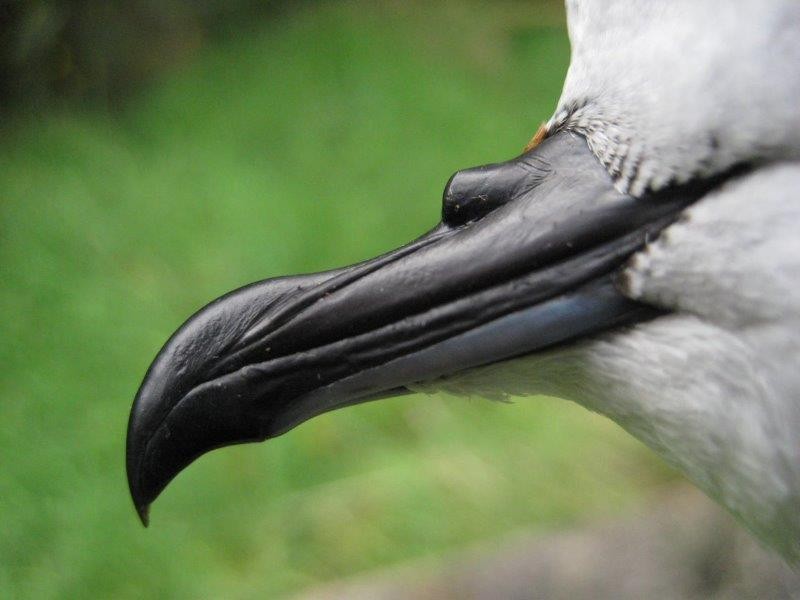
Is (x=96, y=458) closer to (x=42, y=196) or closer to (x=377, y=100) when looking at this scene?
(x=42, y=196)

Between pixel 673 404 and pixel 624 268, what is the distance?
13 cm

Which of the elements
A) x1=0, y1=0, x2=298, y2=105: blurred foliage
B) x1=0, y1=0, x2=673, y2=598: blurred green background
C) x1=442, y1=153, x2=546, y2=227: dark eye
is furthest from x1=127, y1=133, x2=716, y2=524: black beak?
x1=0, y1=0, x2=298, y2=105: blurred foliage

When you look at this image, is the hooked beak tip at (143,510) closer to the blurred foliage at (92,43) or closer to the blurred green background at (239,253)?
the blurred green background at (239,253)

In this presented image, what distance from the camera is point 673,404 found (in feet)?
2.79

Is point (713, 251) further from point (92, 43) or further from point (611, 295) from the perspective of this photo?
point (92, 43)

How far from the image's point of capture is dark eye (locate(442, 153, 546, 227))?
94 centimetres

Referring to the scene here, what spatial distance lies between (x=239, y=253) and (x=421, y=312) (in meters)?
2.73

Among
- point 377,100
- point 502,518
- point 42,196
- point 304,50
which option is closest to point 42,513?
point 502,518

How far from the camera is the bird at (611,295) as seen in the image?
0.79m

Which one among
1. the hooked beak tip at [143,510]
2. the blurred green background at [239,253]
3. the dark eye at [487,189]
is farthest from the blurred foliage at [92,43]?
the dark eye at [487,189]

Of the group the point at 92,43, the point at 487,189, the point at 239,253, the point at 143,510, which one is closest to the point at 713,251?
the point at 487,189

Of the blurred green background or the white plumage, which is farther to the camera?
the blurred green background

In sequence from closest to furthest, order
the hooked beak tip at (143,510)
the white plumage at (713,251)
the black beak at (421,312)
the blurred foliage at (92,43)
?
the white plumage at (713,251) → the black beak at (421,312) → the hooked beak tip at (143,510) → the blurred foliage at (92,43)

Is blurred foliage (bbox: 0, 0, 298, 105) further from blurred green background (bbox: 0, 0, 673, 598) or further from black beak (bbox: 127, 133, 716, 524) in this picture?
black beak (bbox: 127, 133, 716, 524)
